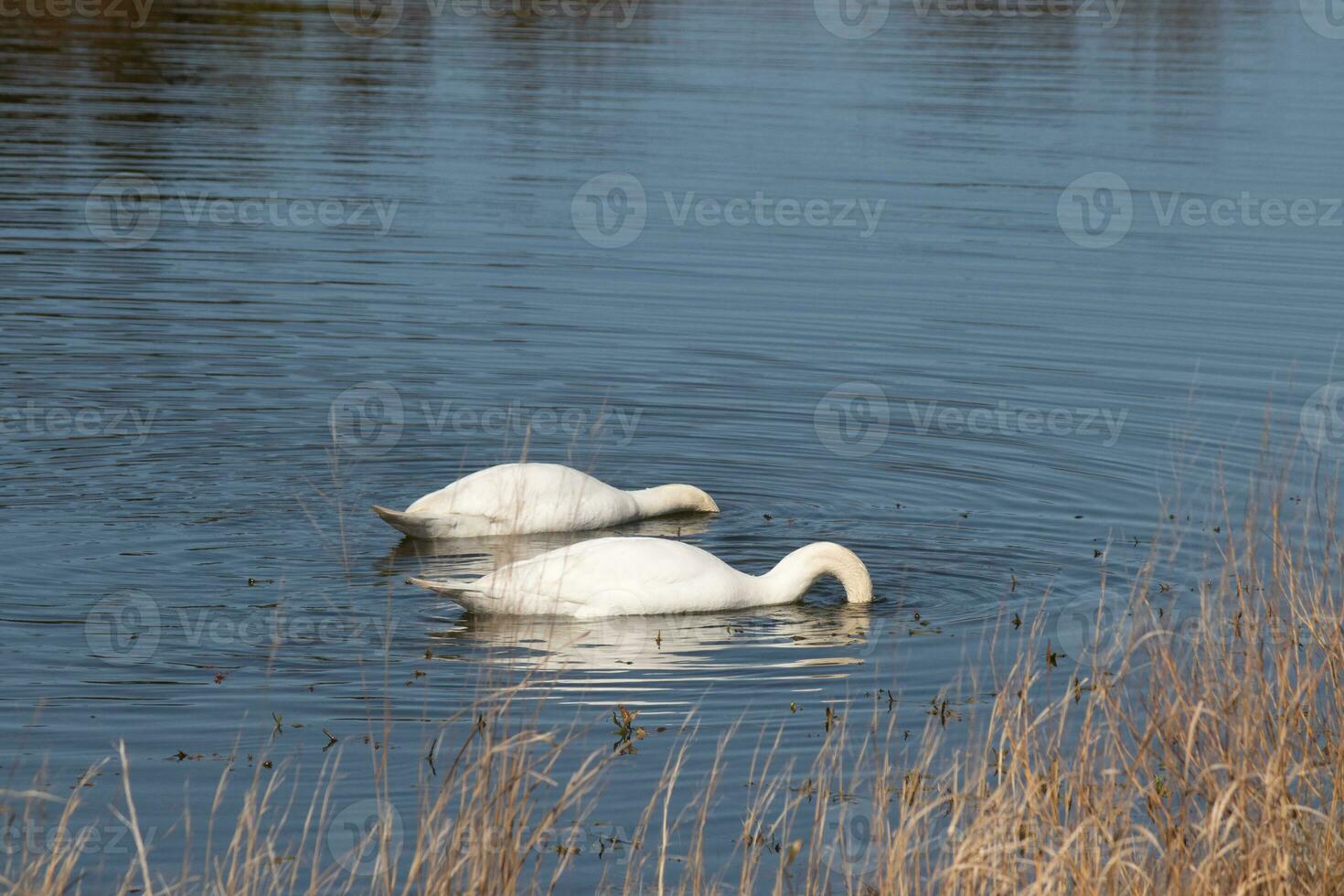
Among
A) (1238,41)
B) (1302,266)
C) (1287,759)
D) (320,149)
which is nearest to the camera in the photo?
(1287,759)

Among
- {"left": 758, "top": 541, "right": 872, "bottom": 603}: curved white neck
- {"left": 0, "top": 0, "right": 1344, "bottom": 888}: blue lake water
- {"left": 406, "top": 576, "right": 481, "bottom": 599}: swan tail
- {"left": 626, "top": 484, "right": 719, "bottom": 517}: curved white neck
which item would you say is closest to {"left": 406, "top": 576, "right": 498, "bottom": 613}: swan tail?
{"left": 406, "top": 576, "right": 481, "bottom": 599}: swan tail

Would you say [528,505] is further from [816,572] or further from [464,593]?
[816,572]

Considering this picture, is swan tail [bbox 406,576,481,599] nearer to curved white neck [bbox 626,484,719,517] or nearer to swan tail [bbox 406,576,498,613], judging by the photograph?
swan tail [bbox 406,576,498,613]

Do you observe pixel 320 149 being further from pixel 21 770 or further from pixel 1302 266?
pixel 21 770

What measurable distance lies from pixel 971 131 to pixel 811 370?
1531 cm

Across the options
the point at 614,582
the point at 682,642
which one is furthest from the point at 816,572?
the point at 614,582

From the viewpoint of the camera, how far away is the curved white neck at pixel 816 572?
35.0ft

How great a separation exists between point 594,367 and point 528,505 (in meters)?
4.60

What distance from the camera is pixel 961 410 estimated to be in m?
15.2

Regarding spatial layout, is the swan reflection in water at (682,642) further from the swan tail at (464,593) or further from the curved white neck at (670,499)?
the curved white neck at (670,499)

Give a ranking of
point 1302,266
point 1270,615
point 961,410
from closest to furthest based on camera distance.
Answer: point 1270,615, point 961,410, point 1302,266

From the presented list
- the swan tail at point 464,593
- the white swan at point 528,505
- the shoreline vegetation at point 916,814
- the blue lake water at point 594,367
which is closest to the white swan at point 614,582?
the swan tail at point 464,593

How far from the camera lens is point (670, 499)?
12.5 metres

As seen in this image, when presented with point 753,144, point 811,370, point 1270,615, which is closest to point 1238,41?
point 753,144
